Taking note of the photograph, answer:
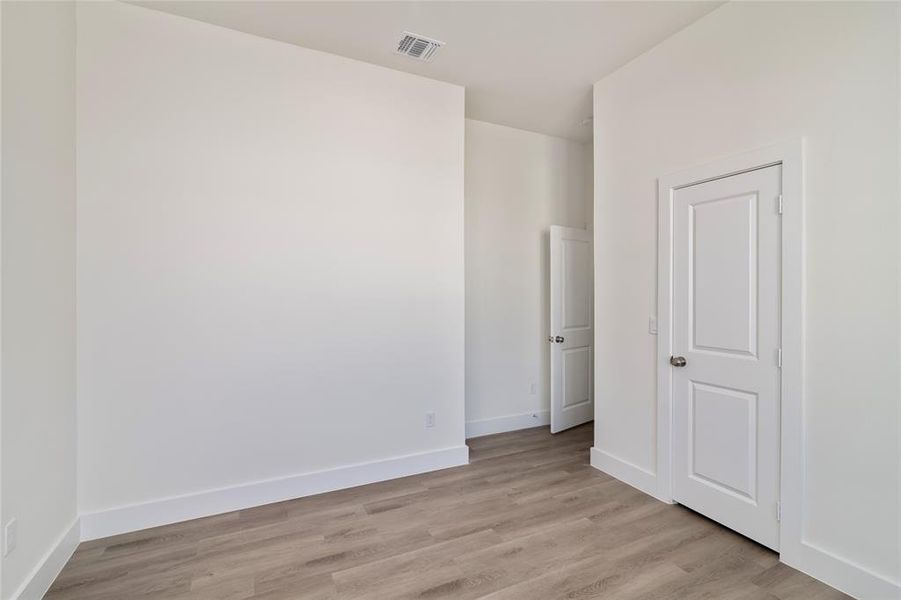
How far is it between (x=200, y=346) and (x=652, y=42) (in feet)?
12.0

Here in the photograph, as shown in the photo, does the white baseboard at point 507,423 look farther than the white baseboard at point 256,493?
Yes

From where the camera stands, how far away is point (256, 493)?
107 inches

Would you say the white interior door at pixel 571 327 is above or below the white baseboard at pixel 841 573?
above

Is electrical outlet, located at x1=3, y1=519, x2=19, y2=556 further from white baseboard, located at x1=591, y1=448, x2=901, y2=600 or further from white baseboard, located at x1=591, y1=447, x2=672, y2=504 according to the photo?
white baseboard, located at x1=591, y1=448, x2=901, y2=600

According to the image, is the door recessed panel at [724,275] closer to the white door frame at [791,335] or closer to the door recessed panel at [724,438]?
the white door frame at [791,335]

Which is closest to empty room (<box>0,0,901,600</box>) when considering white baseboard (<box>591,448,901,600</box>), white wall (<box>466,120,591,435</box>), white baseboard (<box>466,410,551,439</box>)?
white baseboard (<box>591,448,901,600</box>)

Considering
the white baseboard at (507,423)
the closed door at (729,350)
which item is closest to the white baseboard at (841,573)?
the closed door at (729,350)

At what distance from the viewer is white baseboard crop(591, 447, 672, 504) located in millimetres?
2855

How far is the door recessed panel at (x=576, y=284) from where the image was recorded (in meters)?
4.21

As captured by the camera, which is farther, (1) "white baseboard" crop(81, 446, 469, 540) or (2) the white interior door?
(2) the white interior door

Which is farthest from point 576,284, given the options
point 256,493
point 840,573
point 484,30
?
point 256,493

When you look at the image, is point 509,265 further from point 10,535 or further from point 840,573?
point 10,535

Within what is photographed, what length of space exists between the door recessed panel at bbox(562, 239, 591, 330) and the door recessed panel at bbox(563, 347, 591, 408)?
0.30 m

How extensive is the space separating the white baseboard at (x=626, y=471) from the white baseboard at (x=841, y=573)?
753 mm
